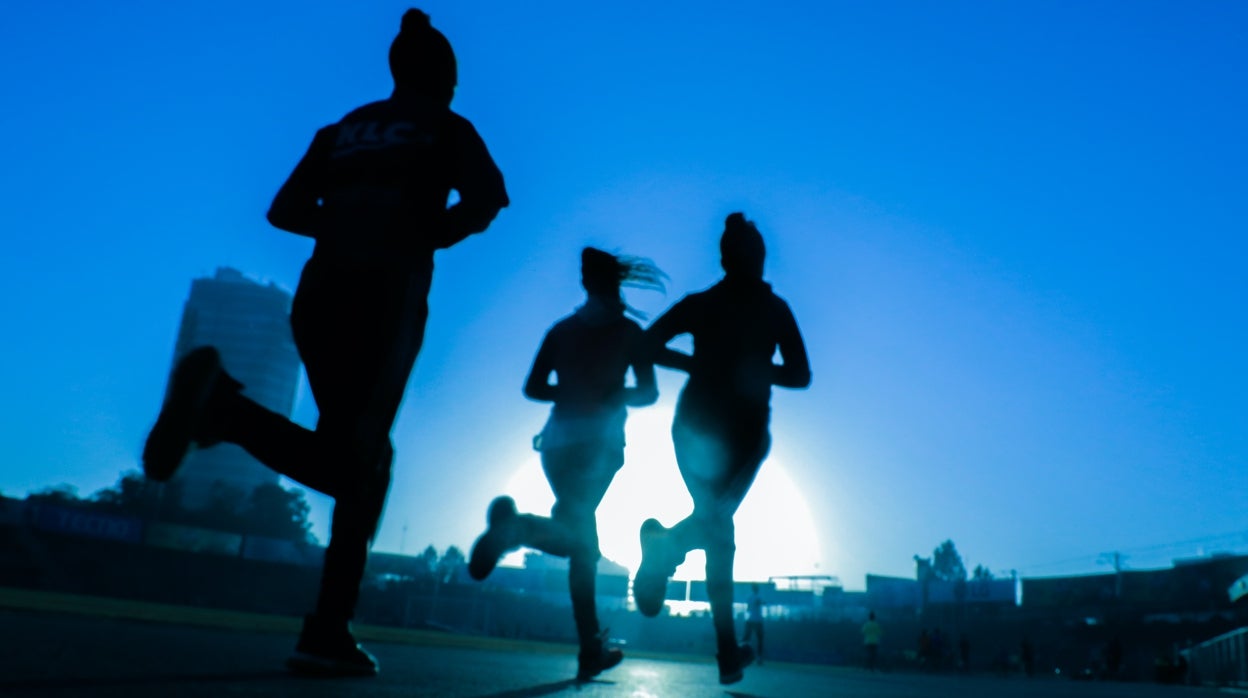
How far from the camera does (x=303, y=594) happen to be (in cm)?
6925

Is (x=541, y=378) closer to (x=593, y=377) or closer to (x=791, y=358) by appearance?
(x=593, y=377)

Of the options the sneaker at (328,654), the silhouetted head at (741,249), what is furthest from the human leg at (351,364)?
the silhouetted head at (741,249)

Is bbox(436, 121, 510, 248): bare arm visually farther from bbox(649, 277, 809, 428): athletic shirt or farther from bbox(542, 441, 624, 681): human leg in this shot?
bbox(542, 441, 624, 681): human leg

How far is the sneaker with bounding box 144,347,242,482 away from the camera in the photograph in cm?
205

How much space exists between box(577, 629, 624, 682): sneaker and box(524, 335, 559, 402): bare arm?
3.54 feet

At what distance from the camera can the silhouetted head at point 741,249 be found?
154 inches

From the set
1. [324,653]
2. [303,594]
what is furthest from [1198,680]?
[303,594]

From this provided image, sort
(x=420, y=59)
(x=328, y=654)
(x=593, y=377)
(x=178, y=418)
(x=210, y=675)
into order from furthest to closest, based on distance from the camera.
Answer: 1. (x=593, y=377)
2. (x=420, y=59)
3. (x=328, y=654)
4. (x=210, y=675)
5. (x=178, y=418)

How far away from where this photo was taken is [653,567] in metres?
3.56

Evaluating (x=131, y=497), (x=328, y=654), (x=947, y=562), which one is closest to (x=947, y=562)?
(x=947, y=562)

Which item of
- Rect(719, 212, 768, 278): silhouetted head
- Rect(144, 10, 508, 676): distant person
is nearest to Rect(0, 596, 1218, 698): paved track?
Rect(144, 10, 508, 676): distant person

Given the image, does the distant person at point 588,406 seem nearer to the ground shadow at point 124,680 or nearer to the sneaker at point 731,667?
the sneaker at point 731,667

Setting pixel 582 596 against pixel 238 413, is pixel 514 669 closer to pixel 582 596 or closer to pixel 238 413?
pixel 582 596

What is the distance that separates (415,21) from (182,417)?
163 cm
